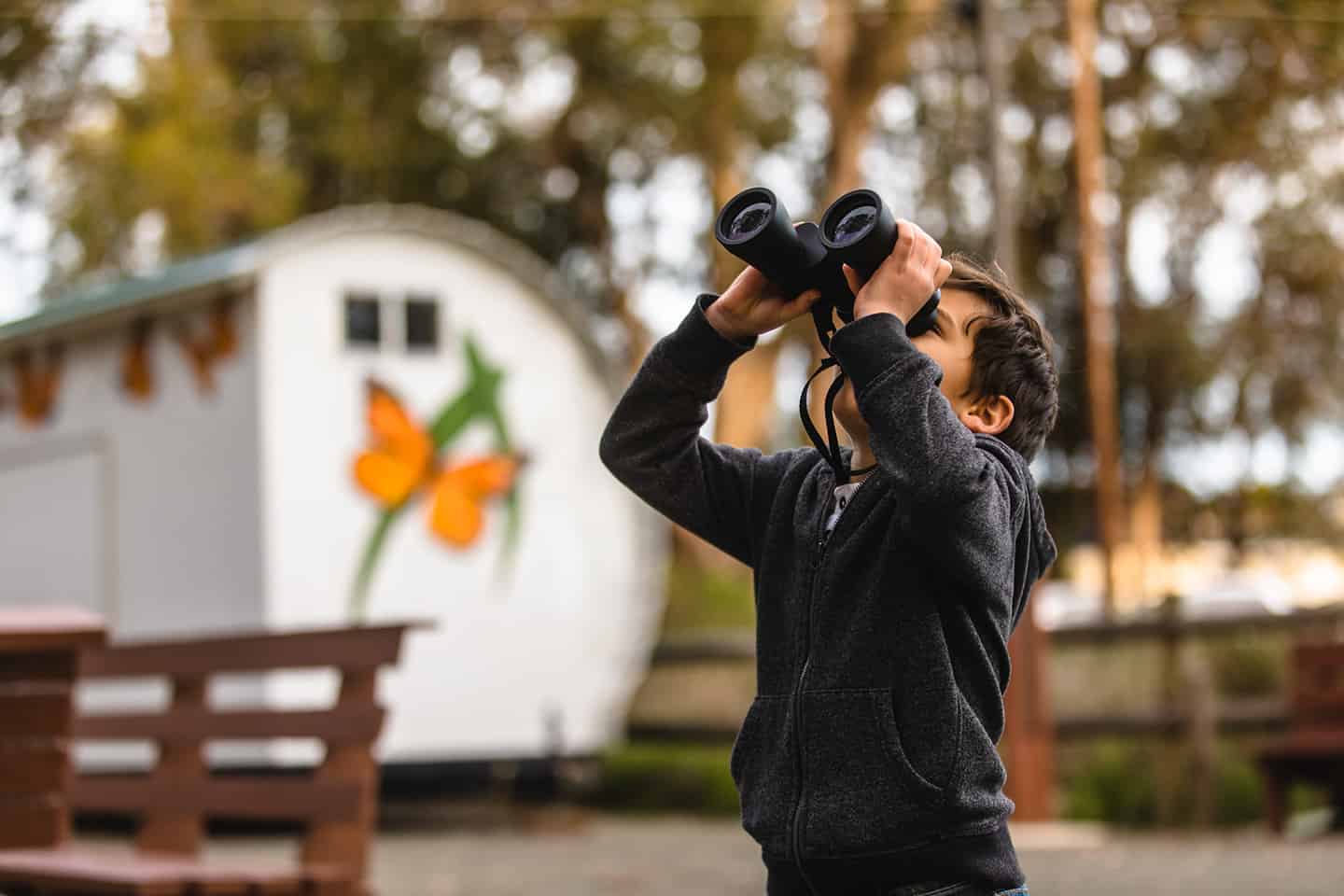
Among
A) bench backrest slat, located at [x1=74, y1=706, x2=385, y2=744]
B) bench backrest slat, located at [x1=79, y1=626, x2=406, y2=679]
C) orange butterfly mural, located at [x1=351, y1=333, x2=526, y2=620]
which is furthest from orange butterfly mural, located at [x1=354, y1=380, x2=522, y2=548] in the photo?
bench backrest slat, located at [x1=79, y1=626, x2=406, y2=679]

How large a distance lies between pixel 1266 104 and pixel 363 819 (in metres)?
22.1

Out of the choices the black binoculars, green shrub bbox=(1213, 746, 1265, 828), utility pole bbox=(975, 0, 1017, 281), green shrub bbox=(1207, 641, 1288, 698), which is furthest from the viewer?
green shrub bbox=(1207, 641, 1288, 698)

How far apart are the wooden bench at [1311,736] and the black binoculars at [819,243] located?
5521 millimetres

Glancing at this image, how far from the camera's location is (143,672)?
5859mm

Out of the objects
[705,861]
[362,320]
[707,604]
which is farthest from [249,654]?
[707,604]

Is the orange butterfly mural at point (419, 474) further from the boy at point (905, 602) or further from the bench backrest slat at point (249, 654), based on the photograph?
the boy at point (905, 602)

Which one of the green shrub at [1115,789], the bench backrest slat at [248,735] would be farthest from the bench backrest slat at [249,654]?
the green shrub at [1115,789]

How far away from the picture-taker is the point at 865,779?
8.39 ft

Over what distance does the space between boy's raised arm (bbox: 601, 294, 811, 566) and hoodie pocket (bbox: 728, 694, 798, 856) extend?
321 millimetres

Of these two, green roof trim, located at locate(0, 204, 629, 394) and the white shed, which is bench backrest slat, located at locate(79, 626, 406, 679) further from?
green roof trim, located at locate(0, 204, 629, 394)

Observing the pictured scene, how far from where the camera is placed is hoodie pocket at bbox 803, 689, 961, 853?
253 cm

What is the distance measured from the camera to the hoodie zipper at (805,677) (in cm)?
259

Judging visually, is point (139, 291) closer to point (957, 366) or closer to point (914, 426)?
point (957, 366)

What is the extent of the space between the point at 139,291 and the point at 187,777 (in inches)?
247
